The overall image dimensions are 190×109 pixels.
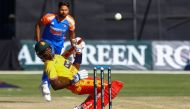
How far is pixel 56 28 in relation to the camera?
48.8ft

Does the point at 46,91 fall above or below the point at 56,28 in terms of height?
below

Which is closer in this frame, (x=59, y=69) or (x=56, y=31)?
(x=59, y=69)

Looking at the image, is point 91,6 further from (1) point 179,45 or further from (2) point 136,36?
(1) point 179,45

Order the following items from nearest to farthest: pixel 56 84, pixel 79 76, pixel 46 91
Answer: pixel 56 84 < pixel 79 76 < pixel 46 91

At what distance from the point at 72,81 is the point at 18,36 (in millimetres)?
22125

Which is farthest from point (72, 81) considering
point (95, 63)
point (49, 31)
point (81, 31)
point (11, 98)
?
point (81, 31)

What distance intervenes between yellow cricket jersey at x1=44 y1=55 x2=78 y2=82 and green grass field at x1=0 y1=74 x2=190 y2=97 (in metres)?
7.08

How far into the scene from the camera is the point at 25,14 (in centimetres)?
3259

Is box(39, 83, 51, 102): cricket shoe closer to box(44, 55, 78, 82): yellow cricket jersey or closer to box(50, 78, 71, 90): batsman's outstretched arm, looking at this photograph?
box(44, 55, 78, 82): yellow cricket jersey

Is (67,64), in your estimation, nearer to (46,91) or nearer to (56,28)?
(46,91)

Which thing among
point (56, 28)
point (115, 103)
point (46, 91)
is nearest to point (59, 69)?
point (46, 91)

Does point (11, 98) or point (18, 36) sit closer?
point (11, 98)

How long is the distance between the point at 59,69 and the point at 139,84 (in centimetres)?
1190

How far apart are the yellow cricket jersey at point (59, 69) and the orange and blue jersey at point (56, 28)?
11.8ft
